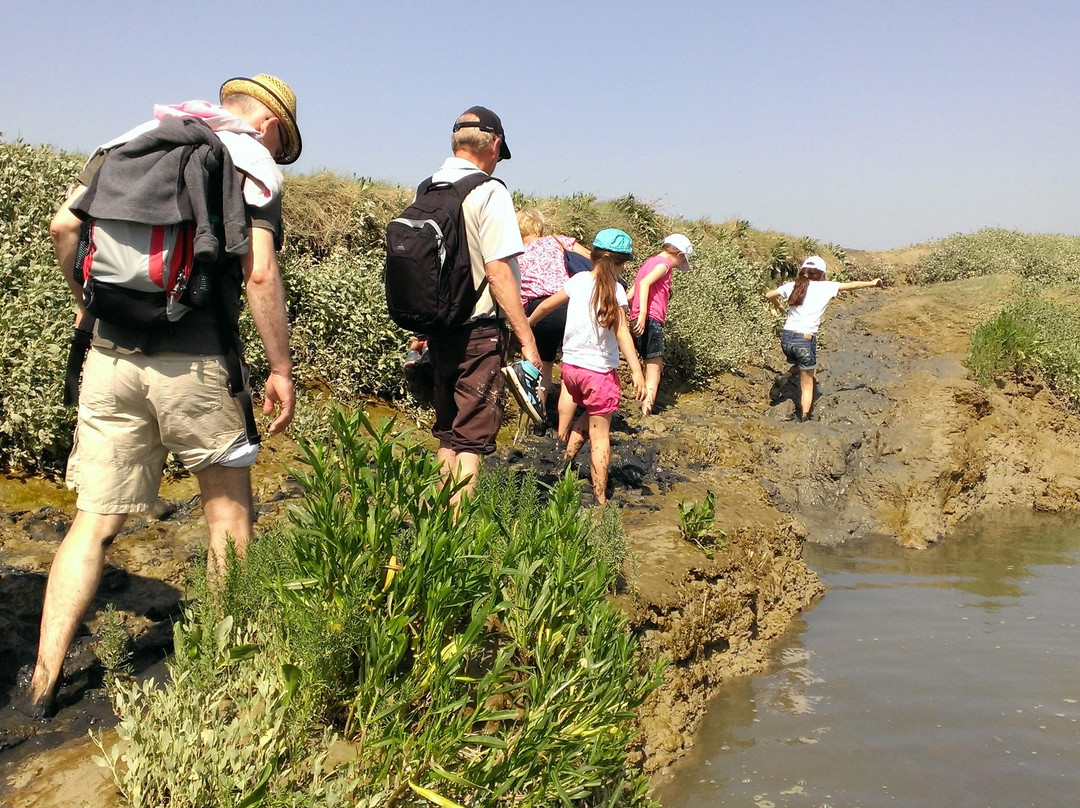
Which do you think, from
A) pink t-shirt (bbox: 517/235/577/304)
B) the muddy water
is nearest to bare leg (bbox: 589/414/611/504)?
pink t-shirt (bbox: 517/235/577/304)

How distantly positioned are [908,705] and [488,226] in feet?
11.7

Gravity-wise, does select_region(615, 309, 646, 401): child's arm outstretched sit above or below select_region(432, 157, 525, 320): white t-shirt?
below

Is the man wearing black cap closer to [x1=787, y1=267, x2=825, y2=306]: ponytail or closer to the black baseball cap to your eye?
the black baseball cap

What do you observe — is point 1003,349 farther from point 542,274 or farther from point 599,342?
point 599,342

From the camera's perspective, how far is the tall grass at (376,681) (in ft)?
8.87

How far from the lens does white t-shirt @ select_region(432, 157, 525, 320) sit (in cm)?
421

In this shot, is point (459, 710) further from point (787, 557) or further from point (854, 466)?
point (854, 466)

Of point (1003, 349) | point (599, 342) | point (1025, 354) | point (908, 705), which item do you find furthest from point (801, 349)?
point (908, 705)

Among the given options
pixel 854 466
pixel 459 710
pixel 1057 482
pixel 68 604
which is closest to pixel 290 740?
pixel 459 710

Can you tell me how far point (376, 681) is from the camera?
2.94 meters

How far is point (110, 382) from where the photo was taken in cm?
327

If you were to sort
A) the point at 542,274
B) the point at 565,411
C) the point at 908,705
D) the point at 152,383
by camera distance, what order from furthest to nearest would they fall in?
the point at 542,274 < the point at 565,411 < the point at 908,705 < the point at 152,383

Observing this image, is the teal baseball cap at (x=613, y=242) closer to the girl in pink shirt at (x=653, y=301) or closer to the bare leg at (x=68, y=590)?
the girl in pink shirt at (x=653, y=301)

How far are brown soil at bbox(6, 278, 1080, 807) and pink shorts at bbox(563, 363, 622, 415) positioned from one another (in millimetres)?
790
